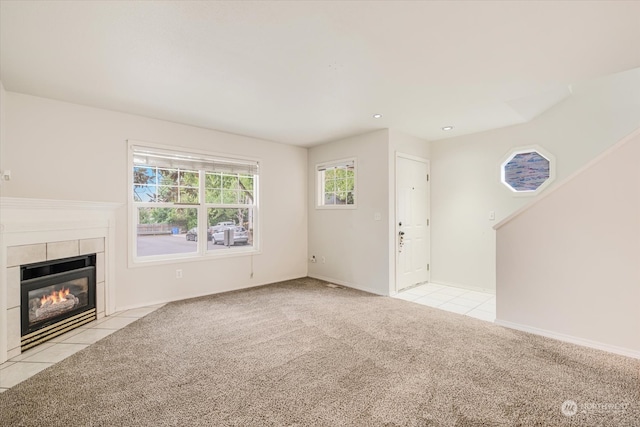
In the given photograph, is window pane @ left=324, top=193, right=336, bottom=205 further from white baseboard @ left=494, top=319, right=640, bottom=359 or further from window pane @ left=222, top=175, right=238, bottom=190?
white baseboard @ left=494, top=319, right=640, bottom=359

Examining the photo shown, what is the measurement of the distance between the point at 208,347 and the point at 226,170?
274cm

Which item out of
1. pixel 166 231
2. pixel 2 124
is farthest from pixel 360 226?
pixel 2 124

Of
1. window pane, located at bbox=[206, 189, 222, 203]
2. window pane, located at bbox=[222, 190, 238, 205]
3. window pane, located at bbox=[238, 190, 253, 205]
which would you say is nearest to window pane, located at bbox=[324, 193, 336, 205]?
window pane, located at bbox=[238, 190, 253, 205]

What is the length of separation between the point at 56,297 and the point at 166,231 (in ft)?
4.52

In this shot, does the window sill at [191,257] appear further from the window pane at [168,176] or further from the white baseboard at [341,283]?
the white baseboard at [341,283]

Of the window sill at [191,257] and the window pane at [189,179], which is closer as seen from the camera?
the window sill at [191,257]

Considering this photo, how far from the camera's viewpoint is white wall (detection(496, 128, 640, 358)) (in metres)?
2.49

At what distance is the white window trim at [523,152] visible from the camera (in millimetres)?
3893

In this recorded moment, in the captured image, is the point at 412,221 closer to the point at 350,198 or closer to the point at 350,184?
the point at 350,198

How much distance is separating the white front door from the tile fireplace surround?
3817 mm

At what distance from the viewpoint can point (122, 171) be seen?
3648mm

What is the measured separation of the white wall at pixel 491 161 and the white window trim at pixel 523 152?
0.05 m

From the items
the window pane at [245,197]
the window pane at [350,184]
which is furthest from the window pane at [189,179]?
the window pane at [350,184]

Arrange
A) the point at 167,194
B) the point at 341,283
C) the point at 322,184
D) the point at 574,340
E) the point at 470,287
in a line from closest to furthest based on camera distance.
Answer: the point at 574,340 < the point at 167,194 < the point at 470,287 < the point at 341,283 < the point at 322,184
